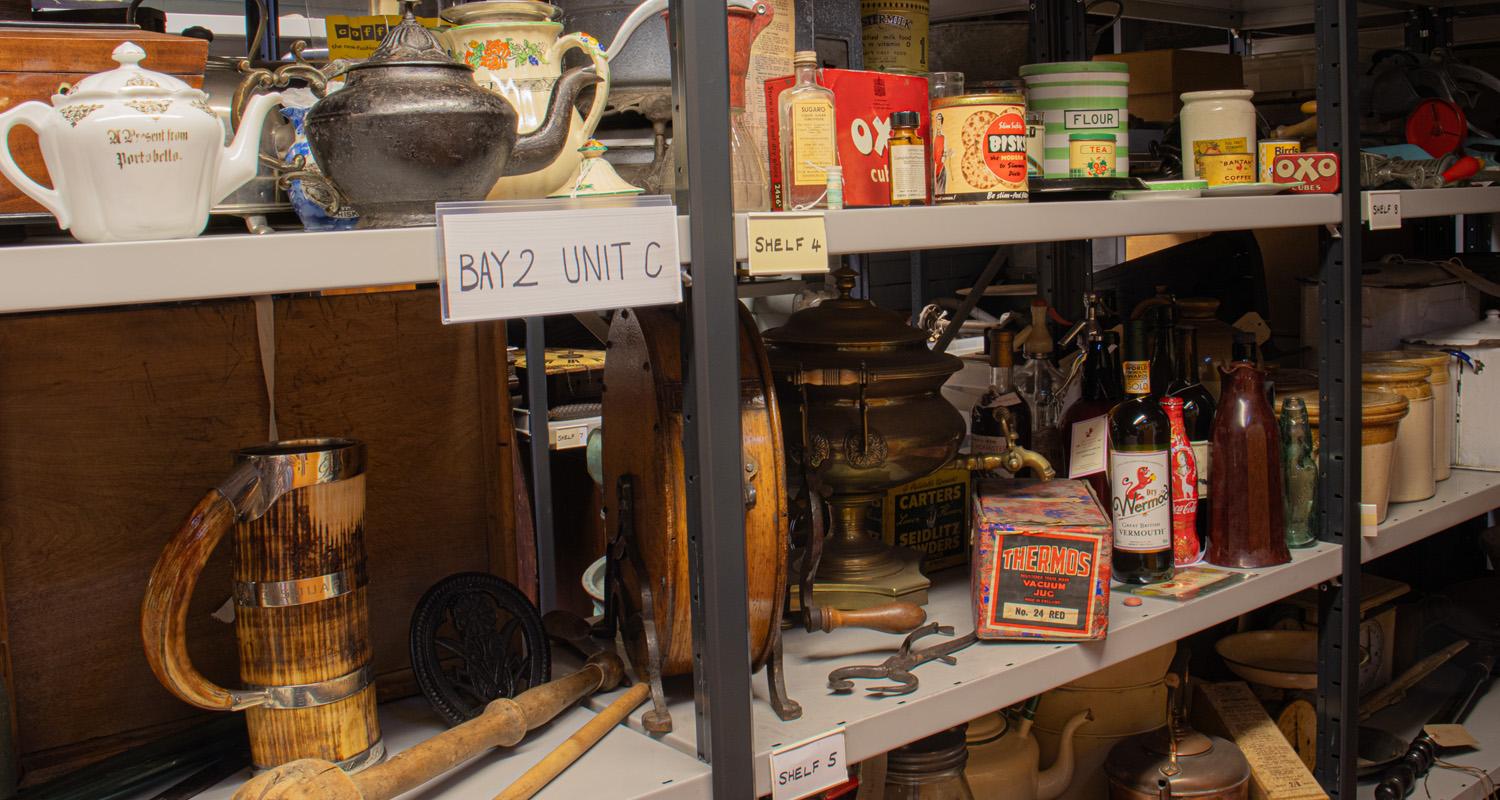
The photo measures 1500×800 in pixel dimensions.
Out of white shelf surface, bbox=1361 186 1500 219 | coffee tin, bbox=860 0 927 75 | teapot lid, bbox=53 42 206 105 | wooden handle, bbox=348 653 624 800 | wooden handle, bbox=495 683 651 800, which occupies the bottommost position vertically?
wooden handle, bbox=495 683 651 800

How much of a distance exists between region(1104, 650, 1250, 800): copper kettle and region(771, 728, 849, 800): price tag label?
0.73 metres

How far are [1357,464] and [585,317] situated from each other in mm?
1147

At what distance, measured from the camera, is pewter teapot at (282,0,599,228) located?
94 cm

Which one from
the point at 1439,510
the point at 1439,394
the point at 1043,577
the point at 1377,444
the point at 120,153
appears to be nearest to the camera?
the point at 120,153

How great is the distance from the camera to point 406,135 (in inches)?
37.1

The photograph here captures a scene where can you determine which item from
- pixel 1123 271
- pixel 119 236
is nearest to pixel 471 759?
pixel 119 236

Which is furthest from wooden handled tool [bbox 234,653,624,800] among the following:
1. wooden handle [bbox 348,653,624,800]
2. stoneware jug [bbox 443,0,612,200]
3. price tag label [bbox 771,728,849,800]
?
stoneware jug [bbox 443,0,612,200]

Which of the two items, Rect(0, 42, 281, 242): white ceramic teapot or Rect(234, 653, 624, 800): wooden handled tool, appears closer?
Rect(0, 42, 281, 242): white ceramic teapot

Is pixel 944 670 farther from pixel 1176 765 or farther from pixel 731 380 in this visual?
pixel 1176 765

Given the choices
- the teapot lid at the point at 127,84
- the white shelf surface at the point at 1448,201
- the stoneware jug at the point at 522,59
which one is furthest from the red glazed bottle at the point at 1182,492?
the teapot lid at the point at 127,84

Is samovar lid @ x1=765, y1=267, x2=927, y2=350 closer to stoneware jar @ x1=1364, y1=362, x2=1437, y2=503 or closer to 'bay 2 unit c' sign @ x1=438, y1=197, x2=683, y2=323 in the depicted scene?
'bay 2 unit c' sign @ x1=438, y1=197, x2=683, y2=323

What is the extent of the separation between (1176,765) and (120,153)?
151 centimetres

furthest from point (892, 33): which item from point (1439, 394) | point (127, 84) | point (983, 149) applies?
point (1439, 394)

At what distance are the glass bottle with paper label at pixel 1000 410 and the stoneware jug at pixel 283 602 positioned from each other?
0.91 metres
